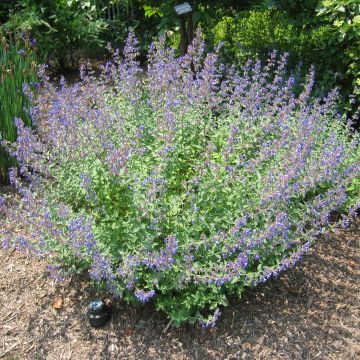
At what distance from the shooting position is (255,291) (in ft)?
10.5

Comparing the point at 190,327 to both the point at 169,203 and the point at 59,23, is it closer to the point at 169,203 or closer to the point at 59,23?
the point at 169,203

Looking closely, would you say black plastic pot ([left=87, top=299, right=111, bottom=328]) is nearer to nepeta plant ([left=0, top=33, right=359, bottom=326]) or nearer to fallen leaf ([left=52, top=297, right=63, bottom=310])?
nepeta plant ([left=0, top=33, right=359, bottom=326])

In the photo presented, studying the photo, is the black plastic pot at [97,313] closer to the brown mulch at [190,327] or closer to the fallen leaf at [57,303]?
the brown mulch at [190,327]

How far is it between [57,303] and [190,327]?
89 cm

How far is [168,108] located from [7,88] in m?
1.90

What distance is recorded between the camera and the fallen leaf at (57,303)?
3.10 meters

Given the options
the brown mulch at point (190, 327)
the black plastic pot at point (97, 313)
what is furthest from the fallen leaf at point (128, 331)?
the black plastic pot at point (97, 313)

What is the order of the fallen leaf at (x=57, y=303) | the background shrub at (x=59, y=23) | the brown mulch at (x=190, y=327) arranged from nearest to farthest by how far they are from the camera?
the brown mulch at (x=190, y=327) → the fallen leaf at (x=57, y=303) → the background shrub at (x=59, y=23)

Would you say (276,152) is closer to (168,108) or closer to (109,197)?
(168,108)

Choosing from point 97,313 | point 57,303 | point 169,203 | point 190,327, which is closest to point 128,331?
point 97,313

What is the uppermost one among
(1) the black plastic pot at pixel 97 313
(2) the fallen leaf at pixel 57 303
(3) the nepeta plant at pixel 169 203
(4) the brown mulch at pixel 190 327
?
(3) the nepeta plant at pixel 169 203

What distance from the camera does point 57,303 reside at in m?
3.12

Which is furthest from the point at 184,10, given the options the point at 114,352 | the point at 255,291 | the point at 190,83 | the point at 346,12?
the point at 114,352

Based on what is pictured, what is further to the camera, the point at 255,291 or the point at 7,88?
the point at 7,88
